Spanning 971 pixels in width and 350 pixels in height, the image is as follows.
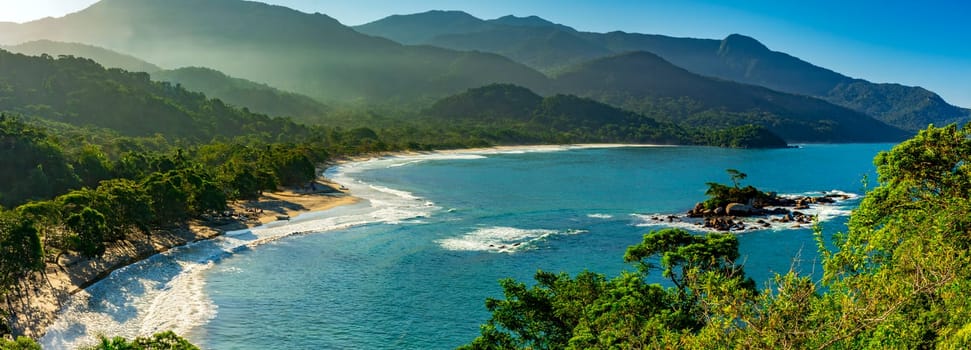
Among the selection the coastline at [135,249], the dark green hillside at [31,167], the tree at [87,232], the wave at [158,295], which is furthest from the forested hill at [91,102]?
the tree at [87,232]

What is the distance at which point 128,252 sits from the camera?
4597 cm

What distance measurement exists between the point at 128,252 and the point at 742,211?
2708 inches

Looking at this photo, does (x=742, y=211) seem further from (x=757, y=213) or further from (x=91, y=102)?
(x=91, y=102)

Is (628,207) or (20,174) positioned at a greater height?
(20,174)

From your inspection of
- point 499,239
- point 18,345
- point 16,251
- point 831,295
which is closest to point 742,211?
point 499,239

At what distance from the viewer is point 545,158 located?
177875mm

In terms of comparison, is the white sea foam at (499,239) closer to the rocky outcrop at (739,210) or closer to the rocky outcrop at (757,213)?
the rocky outcrop at (757,213)

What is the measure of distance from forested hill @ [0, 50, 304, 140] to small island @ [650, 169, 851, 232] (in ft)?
441

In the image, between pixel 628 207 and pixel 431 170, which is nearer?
pixel 628 207

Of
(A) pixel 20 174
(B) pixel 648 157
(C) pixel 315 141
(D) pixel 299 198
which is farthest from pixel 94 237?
(B) pixel 648 157

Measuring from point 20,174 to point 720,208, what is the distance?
268 feet

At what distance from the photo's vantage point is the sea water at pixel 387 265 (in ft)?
111

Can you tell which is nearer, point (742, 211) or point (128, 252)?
point (128, 252)

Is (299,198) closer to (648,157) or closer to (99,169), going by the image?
(99,169)
